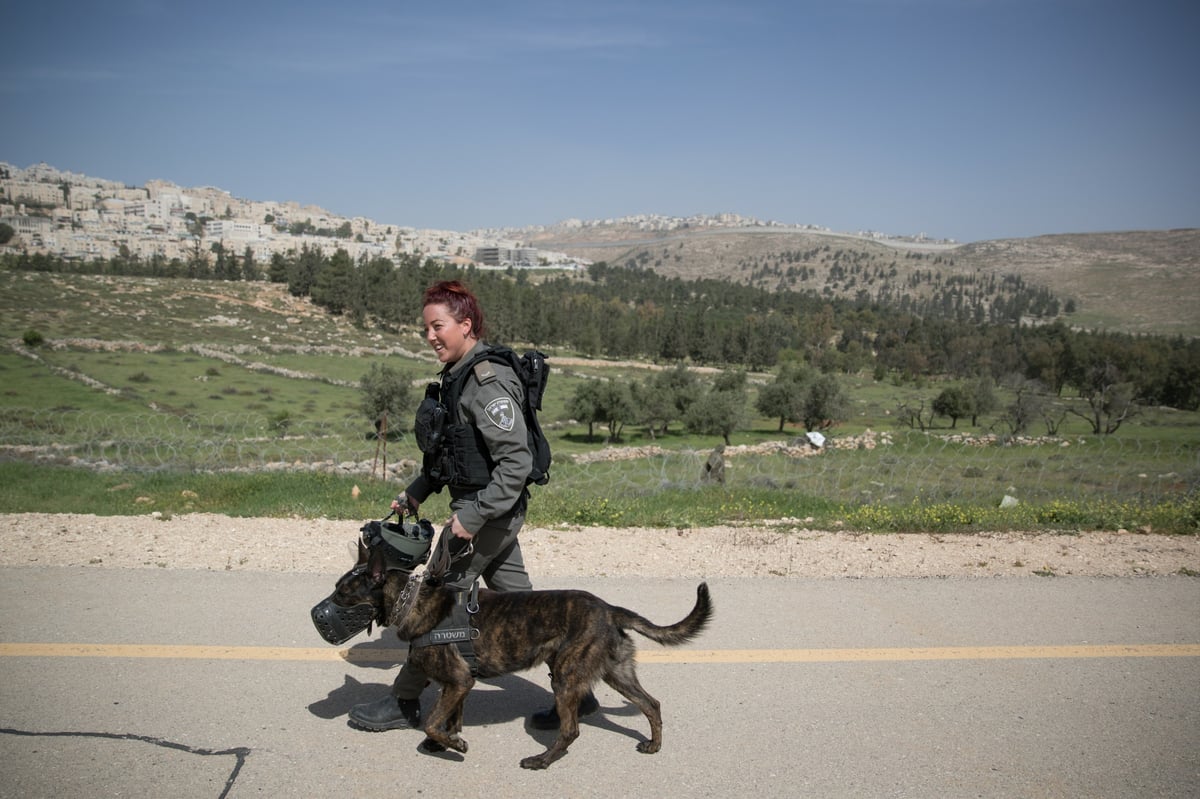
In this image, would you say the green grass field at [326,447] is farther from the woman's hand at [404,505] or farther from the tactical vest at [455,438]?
the tactical vest at [455,438]

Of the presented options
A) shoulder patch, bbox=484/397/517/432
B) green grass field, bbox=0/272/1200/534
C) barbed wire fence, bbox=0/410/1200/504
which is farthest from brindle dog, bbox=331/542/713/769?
barbed wire fence, bbox=0/410/1200/504

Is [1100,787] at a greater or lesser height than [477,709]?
greater

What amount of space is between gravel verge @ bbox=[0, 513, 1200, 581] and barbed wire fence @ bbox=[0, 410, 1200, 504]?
3.01m

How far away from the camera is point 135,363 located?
44094 mm

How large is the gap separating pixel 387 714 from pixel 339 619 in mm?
635

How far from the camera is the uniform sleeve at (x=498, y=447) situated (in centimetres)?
348

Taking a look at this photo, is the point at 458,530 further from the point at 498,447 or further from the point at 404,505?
the point at 404,505

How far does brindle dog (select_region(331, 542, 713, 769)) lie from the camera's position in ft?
11.2

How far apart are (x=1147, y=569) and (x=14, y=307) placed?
6401 centimetres

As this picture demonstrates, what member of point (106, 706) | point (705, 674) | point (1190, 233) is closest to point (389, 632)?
point (106, 706)

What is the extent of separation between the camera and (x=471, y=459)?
11.9 feet

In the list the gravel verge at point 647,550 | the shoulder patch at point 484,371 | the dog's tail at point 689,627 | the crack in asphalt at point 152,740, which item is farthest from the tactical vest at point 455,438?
the gravel verge at point 647,550

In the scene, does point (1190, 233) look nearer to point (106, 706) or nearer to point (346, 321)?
point (346, 321)

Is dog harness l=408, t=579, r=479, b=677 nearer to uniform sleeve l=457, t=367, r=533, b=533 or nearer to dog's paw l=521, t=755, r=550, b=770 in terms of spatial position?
uniform sleeve l=457, t=367, r=533, b=533
